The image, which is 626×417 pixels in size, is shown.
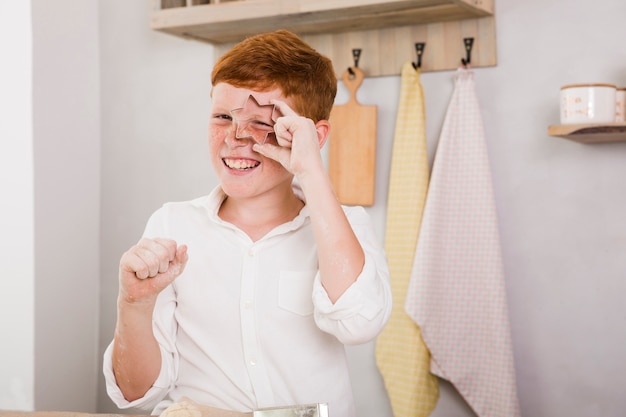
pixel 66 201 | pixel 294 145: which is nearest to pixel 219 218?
pixel 294 145

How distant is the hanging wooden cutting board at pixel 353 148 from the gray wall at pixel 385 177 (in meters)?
0.04

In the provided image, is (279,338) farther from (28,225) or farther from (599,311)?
(28,225)

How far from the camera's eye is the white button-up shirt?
1.13 metres

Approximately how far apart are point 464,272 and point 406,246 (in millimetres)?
163

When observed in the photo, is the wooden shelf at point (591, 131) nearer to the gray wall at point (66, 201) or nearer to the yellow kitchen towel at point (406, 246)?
the yellow kitchen towel at point (406, 246)

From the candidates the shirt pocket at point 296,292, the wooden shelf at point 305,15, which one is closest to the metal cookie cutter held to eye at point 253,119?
the shirt pocket at point 296,292

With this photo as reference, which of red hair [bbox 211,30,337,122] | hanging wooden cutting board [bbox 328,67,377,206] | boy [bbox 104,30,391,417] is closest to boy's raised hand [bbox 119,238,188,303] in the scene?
boy [bbox 104,30,391,417]

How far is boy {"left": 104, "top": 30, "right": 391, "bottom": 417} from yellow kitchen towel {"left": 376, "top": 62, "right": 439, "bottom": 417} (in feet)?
2.40

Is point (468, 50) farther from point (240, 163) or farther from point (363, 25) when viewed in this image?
point (240, 163)

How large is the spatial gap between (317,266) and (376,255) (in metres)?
0.09

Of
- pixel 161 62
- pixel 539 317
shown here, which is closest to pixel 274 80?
pixel 539 317

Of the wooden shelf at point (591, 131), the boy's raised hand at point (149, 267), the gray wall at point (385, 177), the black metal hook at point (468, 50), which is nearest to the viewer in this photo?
the boy's raised hand at point (149, 267)

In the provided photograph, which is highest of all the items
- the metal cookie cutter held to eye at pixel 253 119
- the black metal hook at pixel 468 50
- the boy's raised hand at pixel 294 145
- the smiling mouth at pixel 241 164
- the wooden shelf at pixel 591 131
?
the black metal hook at pixel 468 50

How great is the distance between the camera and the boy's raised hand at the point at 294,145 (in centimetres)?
106
